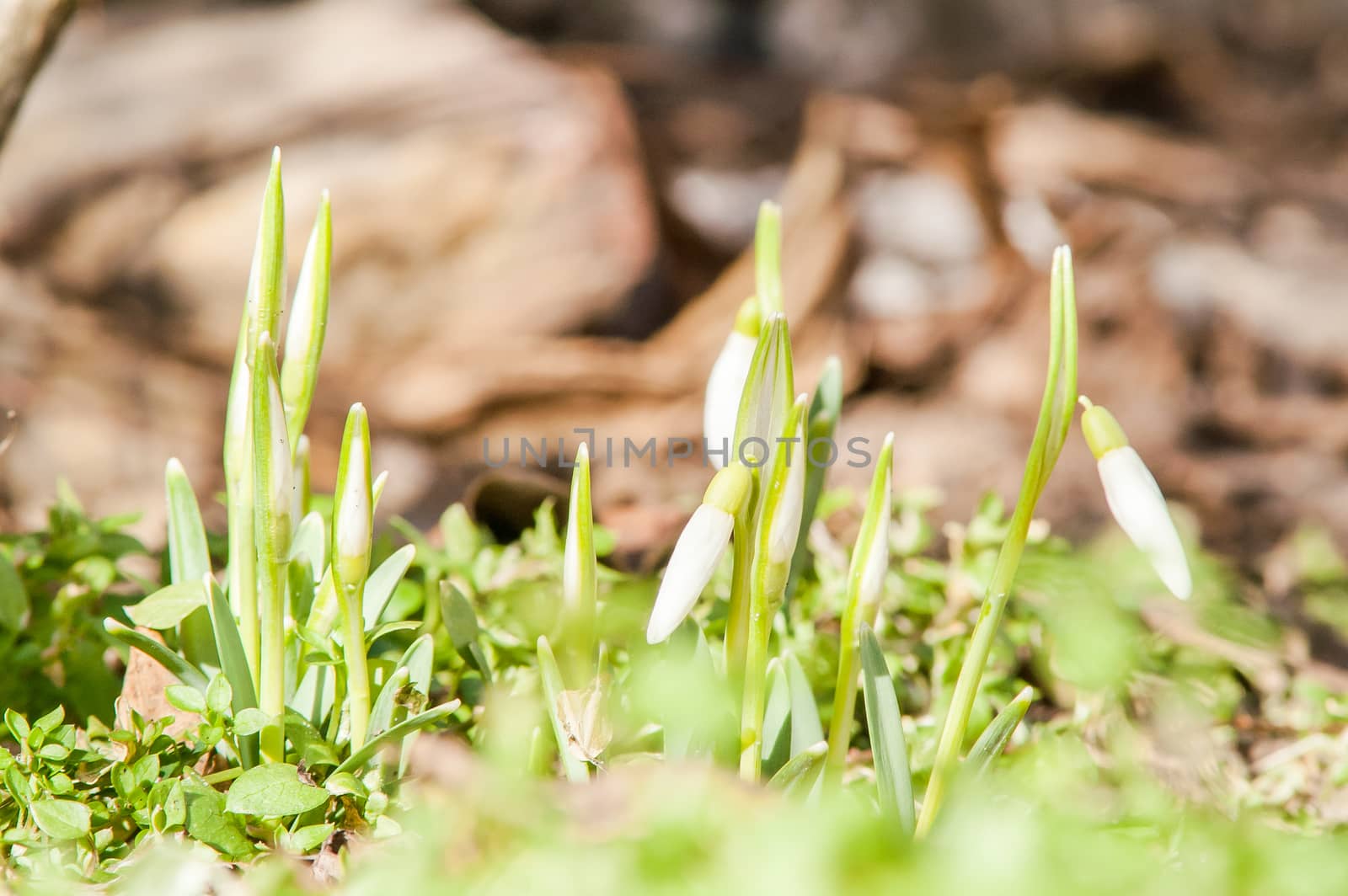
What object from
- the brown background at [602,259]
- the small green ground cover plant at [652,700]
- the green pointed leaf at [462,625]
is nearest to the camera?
the small green ground cover plant at [652,700]

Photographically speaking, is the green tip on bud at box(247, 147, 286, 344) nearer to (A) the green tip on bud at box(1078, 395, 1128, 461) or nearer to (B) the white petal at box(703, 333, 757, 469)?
(B) the white petal at box(703, 333, 757, 469)

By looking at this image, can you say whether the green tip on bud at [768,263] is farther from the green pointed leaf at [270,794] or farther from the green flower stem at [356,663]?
the green pointed leaf at [270,794]

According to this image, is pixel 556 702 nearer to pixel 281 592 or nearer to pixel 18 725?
pixel 281 592

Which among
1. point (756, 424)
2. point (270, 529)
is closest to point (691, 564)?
point (756, 424)

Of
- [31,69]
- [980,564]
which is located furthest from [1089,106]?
[31,69]

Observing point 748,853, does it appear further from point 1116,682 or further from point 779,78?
point 779,78

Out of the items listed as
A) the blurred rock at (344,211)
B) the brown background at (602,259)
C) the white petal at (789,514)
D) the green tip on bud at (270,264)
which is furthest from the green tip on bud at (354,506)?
the blurred rock at (344,211)
